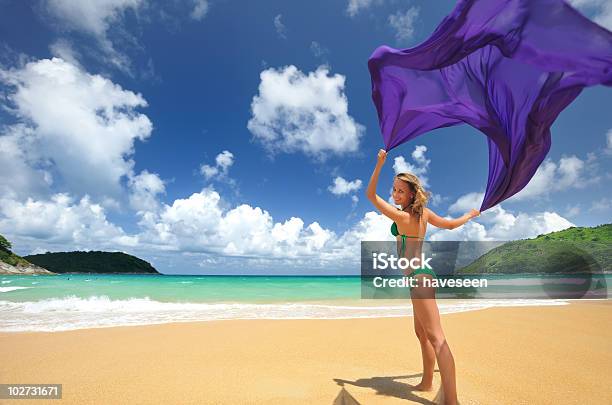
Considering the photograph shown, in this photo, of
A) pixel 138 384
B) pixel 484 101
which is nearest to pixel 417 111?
pixel 484 101

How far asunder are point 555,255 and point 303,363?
72.1 m

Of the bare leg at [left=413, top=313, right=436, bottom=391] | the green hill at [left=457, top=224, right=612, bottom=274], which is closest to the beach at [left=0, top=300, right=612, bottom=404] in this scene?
the bare leg at [left=413, top=313, right=436, bottom=391]

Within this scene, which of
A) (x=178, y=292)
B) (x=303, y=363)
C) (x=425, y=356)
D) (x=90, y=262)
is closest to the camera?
(x=425, y=356)

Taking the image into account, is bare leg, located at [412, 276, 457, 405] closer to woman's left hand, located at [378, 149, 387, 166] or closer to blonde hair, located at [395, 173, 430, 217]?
blonde hair, located at [395, 173, 430, 217]

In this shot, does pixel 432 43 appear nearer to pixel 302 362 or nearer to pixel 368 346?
pixel 302 362

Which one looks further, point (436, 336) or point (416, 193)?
point (416, 193)

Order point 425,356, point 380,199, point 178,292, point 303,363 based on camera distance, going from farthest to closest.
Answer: point 178,292, point 303,363, point 425,356, point 380,199

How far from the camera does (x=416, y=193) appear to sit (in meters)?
3.33

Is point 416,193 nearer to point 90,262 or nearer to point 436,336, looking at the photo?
point 436,336

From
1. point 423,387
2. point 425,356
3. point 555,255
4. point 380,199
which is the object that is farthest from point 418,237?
point 555,255

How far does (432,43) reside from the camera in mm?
3164

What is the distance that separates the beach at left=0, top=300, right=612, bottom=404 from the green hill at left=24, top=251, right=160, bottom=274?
146 meters

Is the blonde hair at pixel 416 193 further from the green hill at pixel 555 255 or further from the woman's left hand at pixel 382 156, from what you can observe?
the green hill at pixel 555 255

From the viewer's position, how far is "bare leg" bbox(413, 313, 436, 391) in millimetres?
3520
